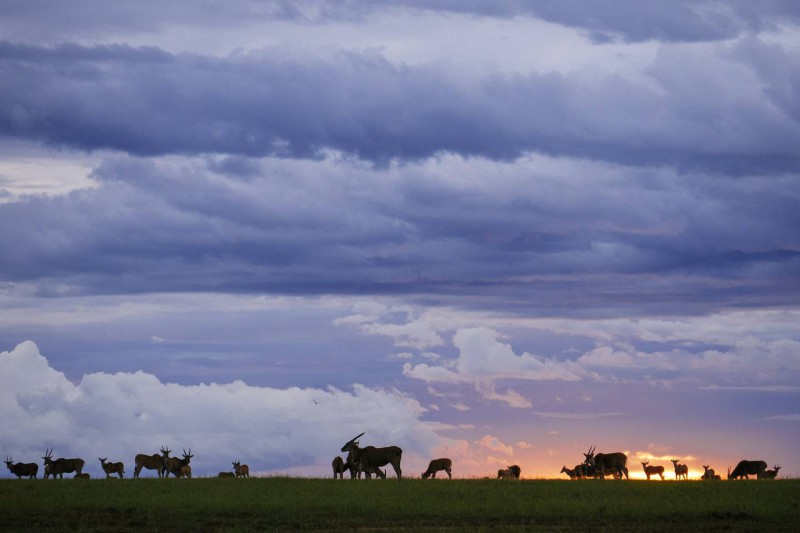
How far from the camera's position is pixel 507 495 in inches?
1441

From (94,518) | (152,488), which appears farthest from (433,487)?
(94,518)

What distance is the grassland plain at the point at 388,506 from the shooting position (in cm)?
2877

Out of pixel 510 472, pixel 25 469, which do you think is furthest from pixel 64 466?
pixel 510 472

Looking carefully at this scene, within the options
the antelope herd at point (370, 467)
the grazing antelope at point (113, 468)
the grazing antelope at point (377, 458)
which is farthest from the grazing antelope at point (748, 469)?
the grazing antelope at point (113, 468)

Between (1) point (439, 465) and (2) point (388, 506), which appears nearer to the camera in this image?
(2) point (388, 506)

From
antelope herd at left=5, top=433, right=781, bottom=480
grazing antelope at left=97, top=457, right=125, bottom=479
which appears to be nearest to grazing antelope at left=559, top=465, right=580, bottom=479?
antelope herd at left=5, top=433, right=781, bottom=480

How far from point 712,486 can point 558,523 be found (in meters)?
13.9

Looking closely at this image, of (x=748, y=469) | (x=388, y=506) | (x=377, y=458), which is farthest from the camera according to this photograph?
(x=748, y=469)

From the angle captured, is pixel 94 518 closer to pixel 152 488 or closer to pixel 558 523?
pixel 152 488

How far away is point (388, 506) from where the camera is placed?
32.4m

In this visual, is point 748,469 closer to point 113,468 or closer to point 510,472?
point 510,472

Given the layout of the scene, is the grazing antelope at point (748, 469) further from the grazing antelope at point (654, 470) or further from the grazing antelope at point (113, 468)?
the grazing antelope at point (113, 468)

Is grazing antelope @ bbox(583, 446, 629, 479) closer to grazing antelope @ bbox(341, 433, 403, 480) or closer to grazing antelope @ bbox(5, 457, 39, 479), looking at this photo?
grazing antelope @ bbox(341, 433, 403, 480)

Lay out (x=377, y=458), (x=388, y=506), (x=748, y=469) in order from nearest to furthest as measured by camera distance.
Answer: (x=388, y=506) → (x=377, y=458) → (x=748, y=469)
